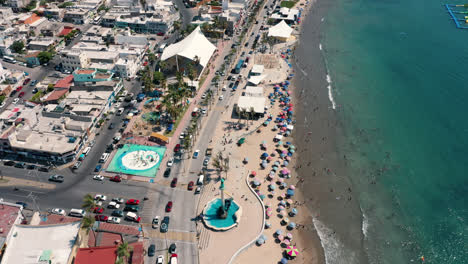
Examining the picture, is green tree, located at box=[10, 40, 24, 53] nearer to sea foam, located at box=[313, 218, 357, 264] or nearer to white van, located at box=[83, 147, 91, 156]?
white van, located at box=[83, 147, 91, 156]

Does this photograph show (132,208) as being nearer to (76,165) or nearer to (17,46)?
(76,165)

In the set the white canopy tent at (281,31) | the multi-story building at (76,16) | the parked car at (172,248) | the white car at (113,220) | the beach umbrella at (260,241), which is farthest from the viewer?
the multi-story building at (76,16)

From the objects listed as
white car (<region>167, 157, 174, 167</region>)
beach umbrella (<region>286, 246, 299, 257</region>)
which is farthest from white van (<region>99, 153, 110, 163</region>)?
beach umbrella (<region>286, 246, 299, 257</region>)

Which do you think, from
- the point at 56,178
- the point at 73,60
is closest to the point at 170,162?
the point at 56,178

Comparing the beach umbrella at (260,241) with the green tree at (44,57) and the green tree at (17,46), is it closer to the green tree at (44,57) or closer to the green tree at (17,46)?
the green tree at (44,57)

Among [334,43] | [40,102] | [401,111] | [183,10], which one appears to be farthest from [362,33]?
[40,102]

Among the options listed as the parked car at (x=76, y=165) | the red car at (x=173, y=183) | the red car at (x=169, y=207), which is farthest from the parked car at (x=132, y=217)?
the parked car at (x=76, y=165)
